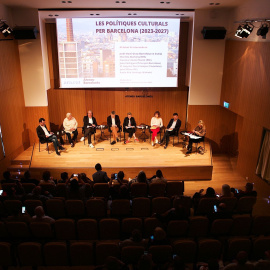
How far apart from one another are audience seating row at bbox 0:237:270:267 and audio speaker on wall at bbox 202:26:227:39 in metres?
6.21

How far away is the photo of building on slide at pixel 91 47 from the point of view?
874 cm

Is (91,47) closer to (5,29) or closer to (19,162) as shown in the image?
(5,29)

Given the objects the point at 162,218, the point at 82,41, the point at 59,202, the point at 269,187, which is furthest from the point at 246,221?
the point at 82,41

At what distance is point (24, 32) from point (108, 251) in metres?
6.82

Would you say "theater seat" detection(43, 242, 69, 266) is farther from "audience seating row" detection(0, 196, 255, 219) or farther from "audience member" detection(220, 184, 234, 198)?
"audience member" detection(220, 184, 234, 198)

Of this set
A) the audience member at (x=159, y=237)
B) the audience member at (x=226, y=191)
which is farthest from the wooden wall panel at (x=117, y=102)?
the audience member at (x=159, y=237)

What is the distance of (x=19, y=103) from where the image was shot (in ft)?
28.1

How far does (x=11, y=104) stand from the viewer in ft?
26.5

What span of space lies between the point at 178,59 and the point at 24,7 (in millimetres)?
4979

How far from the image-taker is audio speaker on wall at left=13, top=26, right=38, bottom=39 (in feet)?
26.3

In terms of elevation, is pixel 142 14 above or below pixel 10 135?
above

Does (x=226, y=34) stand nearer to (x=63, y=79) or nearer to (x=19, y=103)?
(x=63, y=79)

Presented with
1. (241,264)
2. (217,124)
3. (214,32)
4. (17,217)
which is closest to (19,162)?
(17,217)

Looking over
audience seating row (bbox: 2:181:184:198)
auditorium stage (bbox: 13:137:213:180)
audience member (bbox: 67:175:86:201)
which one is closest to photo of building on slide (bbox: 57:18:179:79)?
auditorium stage (bbox: 13:137:213:180)
